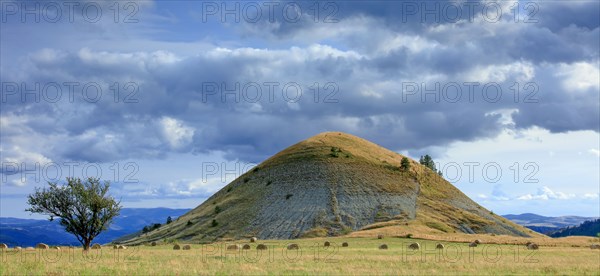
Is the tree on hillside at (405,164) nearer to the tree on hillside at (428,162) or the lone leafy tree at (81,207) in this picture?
the tree on hillside at (428,162)

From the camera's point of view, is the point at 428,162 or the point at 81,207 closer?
the point at 81,207

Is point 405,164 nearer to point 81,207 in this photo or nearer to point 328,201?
point 328,201

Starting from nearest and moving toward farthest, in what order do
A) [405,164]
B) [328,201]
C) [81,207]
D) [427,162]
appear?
[81,207], [328,201], [405,164], [427,162]

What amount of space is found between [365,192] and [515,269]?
112m

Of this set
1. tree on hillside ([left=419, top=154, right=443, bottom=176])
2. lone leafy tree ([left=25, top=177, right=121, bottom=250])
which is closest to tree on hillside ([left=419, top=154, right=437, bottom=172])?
tree on hillside ([left=419, top=154, right=443, bottom=176])

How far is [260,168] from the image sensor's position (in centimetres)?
17962

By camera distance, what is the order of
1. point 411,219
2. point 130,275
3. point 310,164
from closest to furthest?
1. point 130,275
2. point 411,219
3. point 310,164

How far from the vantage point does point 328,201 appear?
495 ft

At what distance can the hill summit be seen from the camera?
141500mm

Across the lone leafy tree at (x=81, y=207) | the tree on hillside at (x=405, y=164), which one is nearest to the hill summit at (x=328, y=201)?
the tree on hillside at (x=405, y=164)

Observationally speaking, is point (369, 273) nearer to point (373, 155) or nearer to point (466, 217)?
point (466, 217)

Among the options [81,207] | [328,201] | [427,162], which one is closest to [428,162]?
[427,162]

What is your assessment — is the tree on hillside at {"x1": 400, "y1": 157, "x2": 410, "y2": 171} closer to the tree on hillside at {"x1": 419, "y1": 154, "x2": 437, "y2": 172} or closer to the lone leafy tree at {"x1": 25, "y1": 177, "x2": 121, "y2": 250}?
the tree on hillside at {"x1": 419, "y1": 154, "x2": 437, "y2": 172}

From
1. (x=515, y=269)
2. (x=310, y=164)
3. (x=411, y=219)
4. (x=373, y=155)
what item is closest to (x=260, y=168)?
(x=310, y=164)
